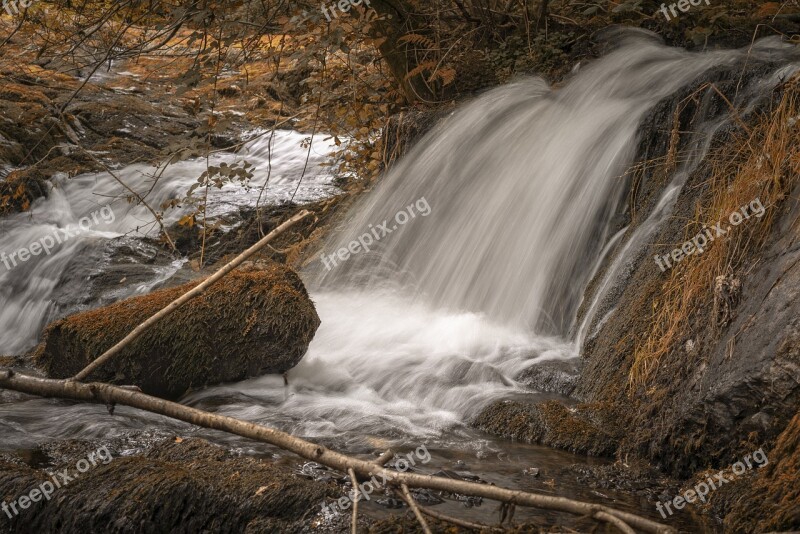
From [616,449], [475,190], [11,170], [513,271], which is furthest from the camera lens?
[11,170]

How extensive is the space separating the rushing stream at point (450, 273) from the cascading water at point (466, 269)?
15mm

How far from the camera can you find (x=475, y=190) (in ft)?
23.1

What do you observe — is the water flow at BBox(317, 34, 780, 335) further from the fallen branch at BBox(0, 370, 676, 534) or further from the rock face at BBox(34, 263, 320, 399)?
the fallen branch at BBox(0, 370, 676, 534)

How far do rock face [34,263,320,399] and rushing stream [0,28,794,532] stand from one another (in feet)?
0.50

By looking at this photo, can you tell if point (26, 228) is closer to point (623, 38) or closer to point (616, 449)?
point (623, 38)

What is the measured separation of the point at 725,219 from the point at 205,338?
3.28m

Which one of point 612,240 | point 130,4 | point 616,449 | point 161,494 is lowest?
point 616,449

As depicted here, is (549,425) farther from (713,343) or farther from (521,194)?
(521,194)

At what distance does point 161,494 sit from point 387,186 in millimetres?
5591

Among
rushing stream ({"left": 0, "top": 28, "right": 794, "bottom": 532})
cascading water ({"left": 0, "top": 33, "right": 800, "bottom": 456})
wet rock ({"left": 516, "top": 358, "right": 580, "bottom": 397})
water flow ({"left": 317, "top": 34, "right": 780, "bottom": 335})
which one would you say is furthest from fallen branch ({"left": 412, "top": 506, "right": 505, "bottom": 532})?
water flow ({"left": 317, "top": 34, "right": 780, "bottom": 335})

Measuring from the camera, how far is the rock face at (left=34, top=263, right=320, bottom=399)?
5.19m

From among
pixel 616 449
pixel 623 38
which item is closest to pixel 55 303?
pixel 616 449

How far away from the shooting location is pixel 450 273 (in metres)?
6.65

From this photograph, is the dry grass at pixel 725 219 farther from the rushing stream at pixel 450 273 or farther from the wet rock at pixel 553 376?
the rushing stream at pixel 450 273
